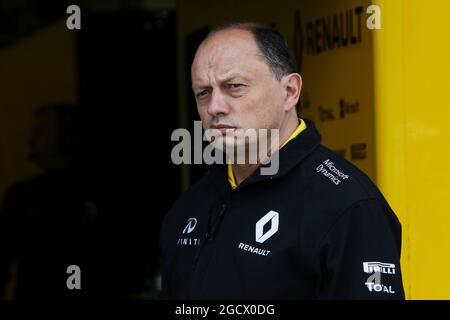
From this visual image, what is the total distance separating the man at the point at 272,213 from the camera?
75.1 inches

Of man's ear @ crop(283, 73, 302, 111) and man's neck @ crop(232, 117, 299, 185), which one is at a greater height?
man's ear @ crop(283, 73, 302, 111)

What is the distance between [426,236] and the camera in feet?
8.16

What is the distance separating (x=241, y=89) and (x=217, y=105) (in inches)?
2.9

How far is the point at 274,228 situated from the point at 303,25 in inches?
46.9

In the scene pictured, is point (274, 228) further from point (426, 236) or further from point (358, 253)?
point (426, 236)

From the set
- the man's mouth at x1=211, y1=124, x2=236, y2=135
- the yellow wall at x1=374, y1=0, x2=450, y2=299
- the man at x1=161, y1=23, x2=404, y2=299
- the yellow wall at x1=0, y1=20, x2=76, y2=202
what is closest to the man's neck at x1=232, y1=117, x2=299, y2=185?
the man at x1=161, y1=23, x2=404, y2=299

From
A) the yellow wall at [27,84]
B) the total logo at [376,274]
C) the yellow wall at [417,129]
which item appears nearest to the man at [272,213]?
the total logo at [376,274]

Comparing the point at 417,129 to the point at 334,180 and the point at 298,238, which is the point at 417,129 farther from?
the point at 298,238

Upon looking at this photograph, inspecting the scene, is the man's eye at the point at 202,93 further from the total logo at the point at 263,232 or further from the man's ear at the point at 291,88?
the total logo at the point at 263,232

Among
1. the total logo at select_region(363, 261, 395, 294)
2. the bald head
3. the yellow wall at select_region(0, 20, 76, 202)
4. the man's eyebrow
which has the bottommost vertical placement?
the total logo at select_region(363, 261, 395, 294)

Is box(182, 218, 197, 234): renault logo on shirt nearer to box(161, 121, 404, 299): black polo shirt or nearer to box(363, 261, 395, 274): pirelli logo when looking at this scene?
box(161, 121, 404, 299): black polo shirt

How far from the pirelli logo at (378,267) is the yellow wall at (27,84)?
167 inches

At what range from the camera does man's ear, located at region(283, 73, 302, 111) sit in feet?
7.14
